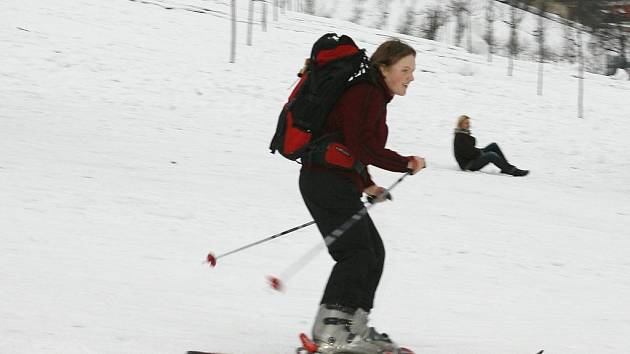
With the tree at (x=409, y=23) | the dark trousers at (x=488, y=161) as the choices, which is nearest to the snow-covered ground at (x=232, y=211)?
the dark trousers at (x=488, y=161)

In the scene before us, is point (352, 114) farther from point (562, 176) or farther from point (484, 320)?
point (562, 176)

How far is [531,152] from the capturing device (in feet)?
50.5

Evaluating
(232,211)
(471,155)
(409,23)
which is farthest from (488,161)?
(409,23)

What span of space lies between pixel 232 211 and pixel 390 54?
4511 mm

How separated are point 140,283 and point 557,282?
3.32m

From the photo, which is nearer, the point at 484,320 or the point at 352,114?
the point at 352,114

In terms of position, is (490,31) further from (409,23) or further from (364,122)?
(364,122)

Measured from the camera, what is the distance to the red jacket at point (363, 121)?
348cm

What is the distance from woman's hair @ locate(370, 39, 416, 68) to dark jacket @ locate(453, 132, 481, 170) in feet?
28.3

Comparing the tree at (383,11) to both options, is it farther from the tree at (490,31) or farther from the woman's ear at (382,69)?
the woman's ear at (382,69)

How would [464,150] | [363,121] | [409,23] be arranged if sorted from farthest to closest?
[409,23]
[464,150]
[363,121]

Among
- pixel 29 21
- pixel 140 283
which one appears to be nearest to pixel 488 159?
pixel 140 283

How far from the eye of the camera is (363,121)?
3.48 metres

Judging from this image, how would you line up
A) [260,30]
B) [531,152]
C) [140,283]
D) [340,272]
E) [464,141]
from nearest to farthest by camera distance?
1. [340,272]
2. [140,283]
3. [464,141]
4. [531,152]
5. [260,30]
